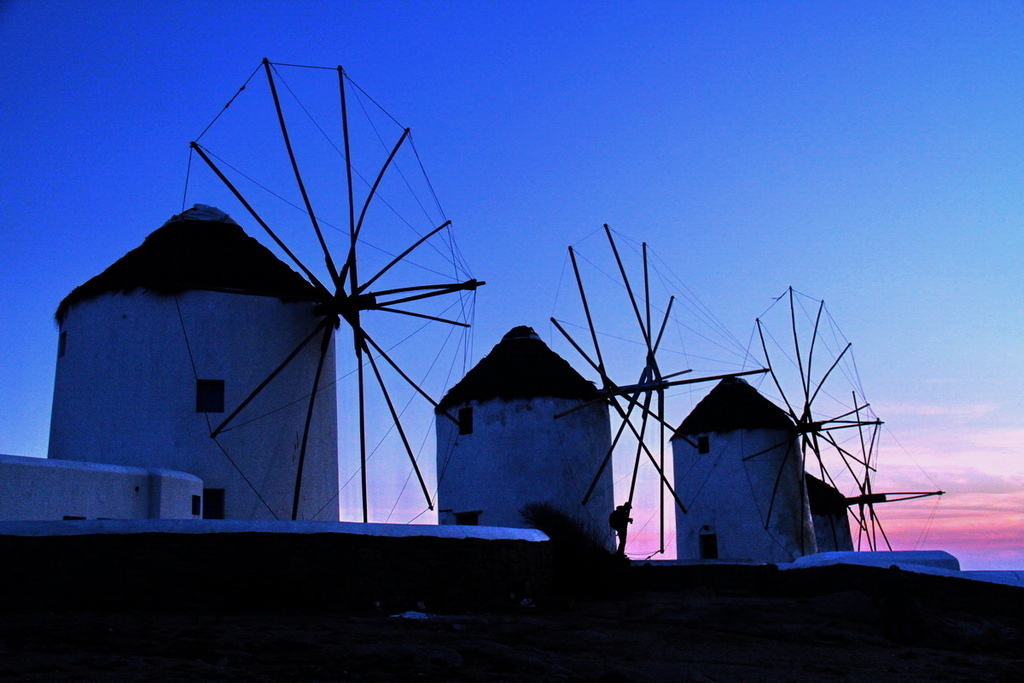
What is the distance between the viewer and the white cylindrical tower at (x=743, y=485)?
25062mm

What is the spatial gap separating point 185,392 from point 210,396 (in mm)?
394

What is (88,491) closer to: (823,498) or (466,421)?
(466,421)

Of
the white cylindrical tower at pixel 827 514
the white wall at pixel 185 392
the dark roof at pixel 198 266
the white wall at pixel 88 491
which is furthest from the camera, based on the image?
the white cylindrical tower at pixel 827 514

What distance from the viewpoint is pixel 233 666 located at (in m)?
6.27

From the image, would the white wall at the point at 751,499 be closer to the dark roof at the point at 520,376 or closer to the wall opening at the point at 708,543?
the wall opening at the point at 708,543

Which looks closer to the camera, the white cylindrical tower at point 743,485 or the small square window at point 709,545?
the white cylindrical tower at point 743,485

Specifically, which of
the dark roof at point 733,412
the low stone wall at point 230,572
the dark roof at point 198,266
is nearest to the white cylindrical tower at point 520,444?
the dark roof at point 733,412

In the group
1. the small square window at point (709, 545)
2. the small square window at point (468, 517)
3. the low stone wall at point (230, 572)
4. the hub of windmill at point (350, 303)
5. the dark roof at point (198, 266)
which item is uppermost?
the dark roof at point (198, 266)

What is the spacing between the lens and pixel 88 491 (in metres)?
13.0

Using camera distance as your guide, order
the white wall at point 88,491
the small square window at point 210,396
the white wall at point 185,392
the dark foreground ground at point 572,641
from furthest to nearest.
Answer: the small square window at point 210,396 < the white wall at point 185,392 < the white wall at point 88,491 < the dark foreground ground at point 572,641

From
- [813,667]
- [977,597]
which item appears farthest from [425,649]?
[977,597]

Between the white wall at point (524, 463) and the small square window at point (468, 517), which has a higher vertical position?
the white wall at point (524, 463)

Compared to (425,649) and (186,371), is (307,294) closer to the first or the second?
(186,371)

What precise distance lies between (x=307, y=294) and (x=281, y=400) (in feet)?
5.71
